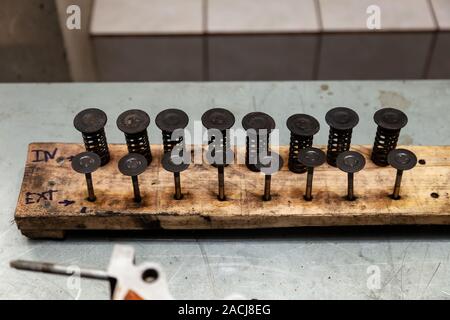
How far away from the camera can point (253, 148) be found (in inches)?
53.7

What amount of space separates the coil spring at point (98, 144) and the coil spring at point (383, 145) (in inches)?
20.8

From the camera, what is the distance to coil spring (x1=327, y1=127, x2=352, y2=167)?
4.44ft

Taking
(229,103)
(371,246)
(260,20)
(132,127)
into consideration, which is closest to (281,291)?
(371,246)

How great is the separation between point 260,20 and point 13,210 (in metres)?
1.06

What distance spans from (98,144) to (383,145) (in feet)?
1.82

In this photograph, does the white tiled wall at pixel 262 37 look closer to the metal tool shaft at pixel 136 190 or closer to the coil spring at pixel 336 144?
the coil spring at pixel 336 144

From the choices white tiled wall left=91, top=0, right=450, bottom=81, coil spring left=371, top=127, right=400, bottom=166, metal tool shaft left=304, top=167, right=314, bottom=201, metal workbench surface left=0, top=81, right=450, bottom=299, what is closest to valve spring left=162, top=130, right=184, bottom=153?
metal workbench surface left=0, top=81, right=450, bottom=299

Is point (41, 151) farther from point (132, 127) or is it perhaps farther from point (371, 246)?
point (371, 246)

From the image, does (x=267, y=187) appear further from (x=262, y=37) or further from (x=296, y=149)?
(x=262, y=37)

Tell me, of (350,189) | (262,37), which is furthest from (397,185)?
(262,37)

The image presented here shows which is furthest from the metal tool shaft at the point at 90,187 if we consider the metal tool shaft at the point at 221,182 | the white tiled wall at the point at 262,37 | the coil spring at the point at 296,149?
the white tiled wall at the point at 262,37

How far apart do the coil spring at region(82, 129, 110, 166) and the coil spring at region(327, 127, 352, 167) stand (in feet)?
1.44

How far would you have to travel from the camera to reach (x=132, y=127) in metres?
1.33

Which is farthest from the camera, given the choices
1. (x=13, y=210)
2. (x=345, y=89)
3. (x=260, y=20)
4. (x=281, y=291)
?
(x=260, y=20)
